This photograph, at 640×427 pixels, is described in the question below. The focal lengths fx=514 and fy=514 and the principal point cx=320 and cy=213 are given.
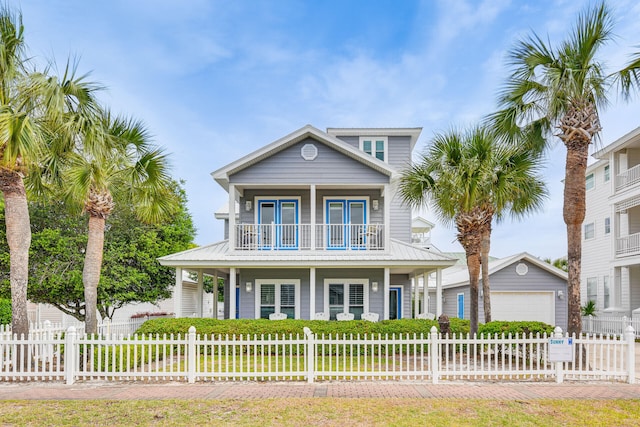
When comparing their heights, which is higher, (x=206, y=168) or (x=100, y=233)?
(x=206, y=168)

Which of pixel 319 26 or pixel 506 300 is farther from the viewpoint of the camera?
pixel 506 300

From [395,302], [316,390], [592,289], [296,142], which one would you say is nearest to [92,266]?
[316,390]

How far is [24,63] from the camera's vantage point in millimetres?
11695

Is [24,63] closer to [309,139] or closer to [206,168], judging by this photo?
[206,168]

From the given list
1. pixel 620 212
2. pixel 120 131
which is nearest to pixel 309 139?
pixel 120 131

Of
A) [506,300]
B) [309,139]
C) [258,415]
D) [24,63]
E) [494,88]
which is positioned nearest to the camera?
[258,415]

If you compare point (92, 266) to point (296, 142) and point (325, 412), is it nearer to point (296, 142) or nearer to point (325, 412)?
point (296, 142)

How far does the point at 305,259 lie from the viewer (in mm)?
17750

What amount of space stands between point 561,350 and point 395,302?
475 inches

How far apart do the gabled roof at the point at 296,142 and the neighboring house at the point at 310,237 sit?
1.5 inches

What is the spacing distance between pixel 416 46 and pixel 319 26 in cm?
341

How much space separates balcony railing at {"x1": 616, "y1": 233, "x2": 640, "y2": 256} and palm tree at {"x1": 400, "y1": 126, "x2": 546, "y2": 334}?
39.6 ft

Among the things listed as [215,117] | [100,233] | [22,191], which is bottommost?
[100,233]

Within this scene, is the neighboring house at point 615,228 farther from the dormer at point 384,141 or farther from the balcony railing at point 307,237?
the balcony railing at point 307,237
